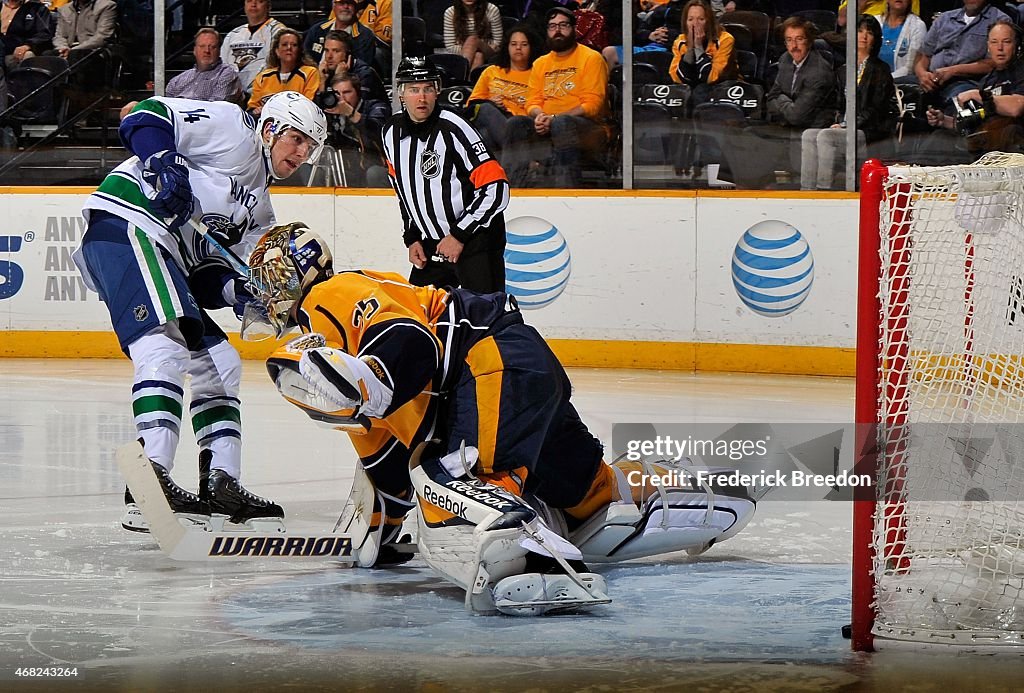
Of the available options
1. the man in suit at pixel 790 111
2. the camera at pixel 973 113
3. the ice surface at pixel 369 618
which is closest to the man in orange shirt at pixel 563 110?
the man in suit at pixel 790 111

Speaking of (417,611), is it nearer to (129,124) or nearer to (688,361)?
(129,124)

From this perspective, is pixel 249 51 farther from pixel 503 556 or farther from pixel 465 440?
pixel 503 556

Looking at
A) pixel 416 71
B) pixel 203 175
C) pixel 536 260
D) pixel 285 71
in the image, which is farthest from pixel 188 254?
pixel 285 71

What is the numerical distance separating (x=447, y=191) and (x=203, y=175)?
5.64 ft

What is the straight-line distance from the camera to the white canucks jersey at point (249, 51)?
26.3 ft

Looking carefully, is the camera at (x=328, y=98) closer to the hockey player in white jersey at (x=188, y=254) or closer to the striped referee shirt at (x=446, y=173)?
the striped referee shirt at (x=446, y=173)

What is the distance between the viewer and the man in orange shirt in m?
7.40

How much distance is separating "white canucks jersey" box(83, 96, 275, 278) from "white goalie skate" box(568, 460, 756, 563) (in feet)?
4.28

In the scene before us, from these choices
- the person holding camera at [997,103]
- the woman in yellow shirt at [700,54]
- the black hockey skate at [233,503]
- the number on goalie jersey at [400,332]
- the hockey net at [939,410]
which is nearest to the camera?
the hockey net at [939,410]

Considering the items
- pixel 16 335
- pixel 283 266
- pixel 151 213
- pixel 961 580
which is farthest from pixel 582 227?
pixel 961 580

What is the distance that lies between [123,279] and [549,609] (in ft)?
5.05

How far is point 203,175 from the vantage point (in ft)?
13.2

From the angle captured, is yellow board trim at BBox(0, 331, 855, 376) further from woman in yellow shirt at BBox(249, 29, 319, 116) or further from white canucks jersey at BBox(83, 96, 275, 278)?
white canucks jersey at BBox(83, 96, 275, 278)

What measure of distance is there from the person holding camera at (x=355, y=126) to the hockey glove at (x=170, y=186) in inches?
154
